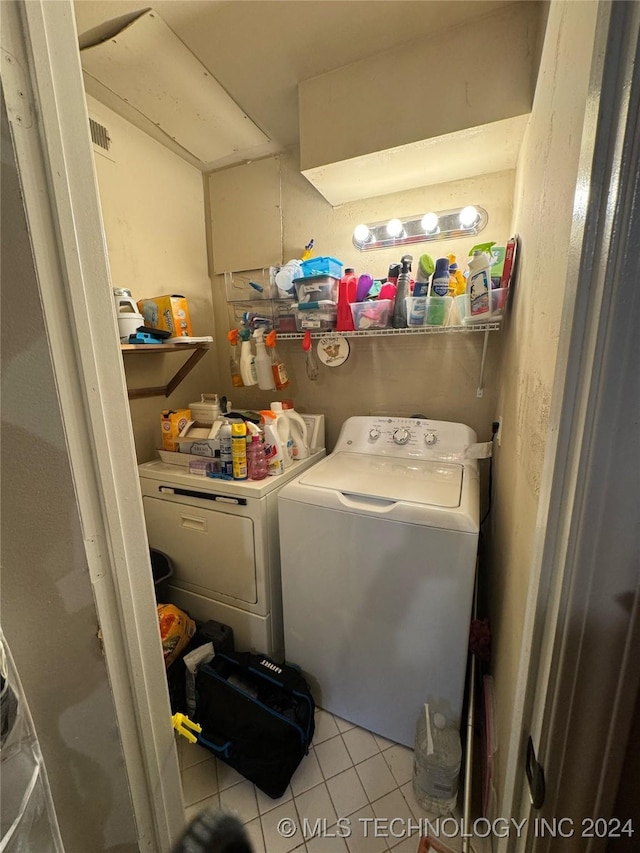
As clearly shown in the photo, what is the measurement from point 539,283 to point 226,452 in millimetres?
1195

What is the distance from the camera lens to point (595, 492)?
37 cm

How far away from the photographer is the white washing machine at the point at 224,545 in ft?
4.42

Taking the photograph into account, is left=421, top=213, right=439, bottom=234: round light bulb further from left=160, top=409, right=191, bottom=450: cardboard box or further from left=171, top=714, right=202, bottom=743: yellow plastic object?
left=171, top=714, right=202, bottom=743: yellow plastic object

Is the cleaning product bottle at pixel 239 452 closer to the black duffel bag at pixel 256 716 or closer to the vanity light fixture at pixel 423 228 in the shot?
the black duffel bag at pixel 256 716

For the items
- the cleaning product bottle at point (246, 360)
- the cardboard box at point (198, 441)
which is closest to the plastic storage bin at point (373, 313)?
the cleaning product bottle at point (246, 360)

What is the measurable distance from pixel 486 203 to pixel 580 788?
1847mm

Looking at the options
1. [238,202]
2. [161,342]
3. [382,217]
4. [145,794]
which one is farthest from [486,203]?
[145,794]

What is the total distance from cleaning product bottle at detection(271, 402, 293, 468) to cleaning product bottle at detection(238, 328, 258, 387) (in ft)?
0.99

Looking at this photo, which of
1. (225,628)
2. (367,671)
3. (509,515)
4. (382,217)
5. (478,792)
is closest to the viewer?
(509,515)

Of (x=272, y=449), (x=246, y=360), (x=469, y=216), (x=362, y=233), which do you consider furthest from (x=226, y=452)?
(x=469, y=216)

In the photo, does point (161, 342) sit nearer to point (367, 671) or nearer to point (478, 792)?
point (367, 671)

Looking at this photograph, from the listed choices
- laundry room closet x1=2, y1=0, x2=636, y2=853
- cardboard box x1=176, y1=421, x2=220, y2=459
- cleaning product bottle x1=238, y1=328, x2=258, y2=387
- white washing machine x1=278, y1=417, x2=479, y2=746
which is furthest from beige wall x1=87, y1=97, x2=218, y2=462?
white washing machine x1=278, y1=417, x2=479, y2=746

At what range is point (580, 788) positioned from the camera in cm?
41

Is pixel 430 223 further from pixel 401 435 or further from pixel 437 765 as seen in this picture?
pixel 437 765
